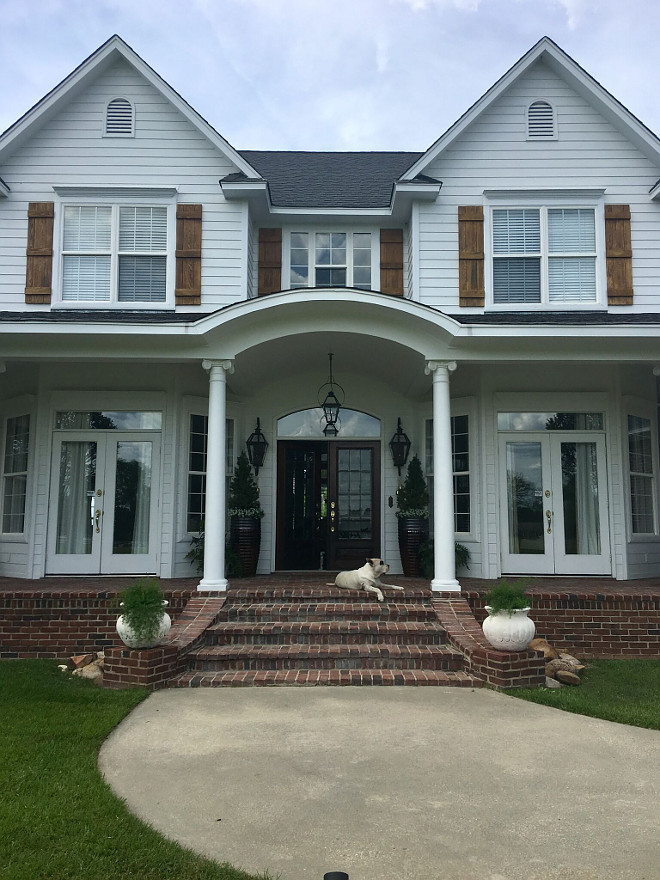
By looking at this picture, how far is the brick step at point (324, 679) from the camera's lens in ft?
20.6

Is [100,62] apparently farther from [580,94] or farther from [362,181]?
[580,94]

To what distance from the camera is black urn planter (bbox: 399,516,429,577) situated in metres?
9.83

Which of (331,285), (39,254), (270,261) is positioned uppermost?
(270,261)

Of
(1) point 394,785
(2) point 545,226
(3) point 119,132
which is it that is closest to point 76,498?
(3) point 119,132

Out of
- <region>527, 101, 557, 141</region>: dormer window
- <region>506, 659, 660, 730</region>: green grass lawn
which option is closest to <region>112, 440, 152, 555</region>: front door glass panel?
<region>506, 659, 660, 730</region>: green grass lawn

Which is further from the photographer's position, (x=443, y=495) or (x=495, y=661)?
(x=443, y=495)

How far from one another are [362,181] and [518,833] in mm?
10812

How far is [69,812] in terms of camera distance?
358cm

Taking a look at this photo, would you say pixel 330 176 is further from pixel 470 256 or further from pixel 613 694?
pixel 613 694

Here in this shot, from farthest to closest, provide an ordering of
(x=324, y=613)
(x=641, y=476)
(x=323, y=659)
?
1. (x=641, y=476)
2. (x=324, y=613)
3. (x=323, y=659)

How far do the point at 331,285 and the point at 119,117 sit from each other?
422 cm

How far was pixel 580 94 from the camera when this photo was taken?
33.8ft

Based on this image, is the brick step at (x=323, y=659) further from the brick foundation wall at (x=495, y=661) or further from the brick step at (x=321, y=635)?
the brick step at (x=321, y=635)

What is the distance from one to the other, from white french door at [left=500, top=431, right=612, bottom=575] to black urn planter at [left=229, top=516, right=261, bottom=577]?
12.0 feet
